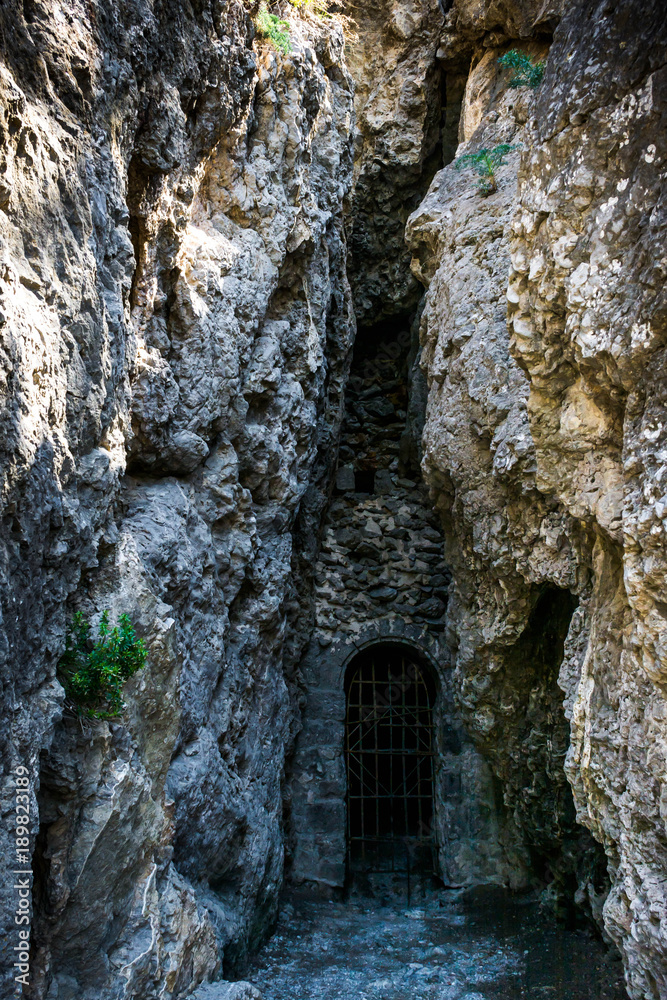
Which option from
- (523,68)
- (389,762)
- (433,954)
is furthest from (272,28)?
(433,954)

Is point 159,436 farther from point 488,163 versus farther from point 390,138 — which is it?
point 390,138

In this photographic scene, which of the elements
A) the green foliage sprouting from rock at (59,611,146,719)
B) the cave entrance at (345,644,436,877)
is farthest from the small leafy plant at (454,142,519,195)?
the green foliage sprouting from rock at (59,611,146,719)

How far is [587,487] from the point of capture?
4406mm

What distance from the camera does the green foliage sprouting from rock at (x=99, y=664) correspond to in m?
4.07

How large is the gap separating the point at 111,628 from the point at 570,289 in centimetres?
306

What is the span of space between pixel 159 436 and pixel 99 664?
171 cm

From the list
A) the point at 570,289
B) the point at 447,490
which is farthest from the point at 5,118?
the point at 447,490

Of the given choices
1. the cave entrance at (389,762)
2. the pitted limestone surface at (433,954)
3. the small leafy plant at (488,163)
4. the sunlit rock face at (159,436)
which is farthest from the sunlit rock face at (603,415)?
the cave entrance at (389,762)

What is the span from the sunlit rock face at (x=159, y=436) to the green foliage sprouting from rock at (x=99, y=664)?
121mm

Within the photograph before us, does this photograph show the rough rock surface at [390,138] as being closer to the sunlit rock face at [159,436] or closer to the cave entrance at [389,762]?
the sunlit rock face at [159,436]

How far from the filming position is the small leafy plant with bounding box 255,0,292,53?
6539 mm

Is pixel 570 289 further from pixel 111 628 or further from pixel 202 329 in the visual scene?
pixel 111 628

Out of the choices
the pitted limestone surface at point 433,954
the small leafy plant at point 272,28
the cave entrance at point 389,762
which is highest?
the small leafy plant at point 272,28

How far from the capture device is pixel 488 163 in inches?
286
